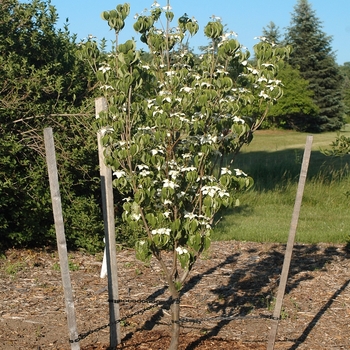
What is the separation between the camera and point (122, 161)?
4.24m

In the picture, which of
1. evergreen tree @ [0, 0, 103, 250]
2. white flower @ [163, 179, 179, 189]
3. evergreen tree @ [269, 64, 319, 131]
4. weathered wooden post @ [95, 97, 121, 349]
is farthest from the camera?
evergreen tree @ [269, 64, 319, 131]

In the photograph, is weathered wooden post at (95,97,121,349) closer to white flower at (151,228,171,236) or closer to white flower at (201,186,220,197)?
white flower at (151,228,171,236)

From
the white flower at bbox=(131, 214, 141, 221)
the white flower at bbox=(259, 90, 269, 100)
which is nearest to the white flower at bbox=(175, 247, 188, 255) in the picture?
the white flower at bbox=(131, 214, 141, 221)

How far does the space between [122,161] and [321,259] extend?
15.0 ft

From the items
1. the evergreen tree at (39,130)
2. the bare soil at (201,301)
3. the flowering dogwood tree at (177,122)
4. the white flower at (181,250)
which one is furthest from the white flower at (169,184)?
the evergreen tree at (39,130)

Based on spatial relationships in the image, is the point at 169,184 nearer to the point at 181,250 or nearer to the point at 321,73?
the point at 181,250

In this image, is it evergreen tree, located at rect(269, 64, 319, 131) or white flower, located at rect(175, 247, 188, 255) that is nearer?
white flower, located at rect(175, 247, 188, 255)

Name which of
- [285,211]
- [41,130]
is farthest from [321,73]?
[41,130]

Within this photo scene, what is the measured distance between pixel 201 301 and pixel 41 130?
2934 mm

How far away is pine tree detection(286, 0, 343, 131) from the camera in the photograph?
45.7m

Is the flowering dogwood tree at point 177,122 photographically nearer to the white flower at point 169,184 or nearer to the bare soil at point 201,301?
the white flower at point 169,184

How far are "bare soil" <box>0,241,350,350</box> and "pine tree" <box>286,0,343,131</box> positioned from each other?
127ft

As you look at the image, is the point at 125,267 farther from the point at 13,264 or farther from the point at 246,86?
the point at 246,86

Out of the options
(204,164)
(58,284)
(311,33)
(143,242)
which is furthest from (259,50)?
(311,33)
